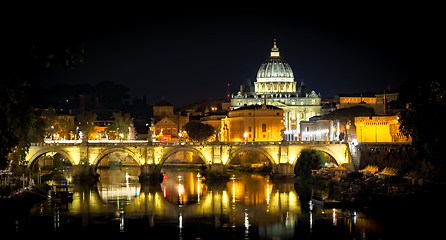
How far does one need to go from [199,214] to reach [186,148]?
21.2 metres

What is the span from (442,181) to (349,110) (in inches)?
1728

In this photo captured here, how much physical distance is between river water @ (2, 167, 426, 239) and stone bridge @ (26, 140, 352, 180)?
12.9 ft

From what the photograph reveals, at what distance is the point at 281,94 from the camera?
14562 centimetres

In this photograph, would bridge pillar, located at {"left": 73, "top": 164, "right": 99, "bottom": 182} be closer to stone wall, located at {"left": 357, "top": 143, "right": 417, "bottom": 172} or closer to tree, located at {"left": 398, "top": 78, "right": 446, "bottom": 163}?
stone wall, located at {"left": 357, "top": 143, "right": 417, "bottom": 172}

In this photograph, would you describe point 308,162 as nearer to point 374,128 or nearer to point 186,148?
point 374,128

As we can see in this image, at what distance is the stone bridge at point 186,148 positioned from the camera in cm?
6481

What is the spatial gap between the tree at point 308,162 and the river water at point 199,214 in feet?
7.69

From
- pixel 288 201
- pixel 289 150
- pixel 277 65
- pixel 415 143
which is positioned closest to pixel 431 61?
pixel 415 143

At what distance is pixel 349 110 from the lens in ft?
291

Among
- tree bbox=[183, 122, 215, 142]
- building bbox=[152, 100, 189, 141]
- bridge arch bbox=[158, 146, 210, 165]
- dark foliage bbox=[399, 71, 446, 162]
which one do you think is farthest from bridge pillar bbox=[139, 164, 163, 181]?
building bbox=[152, 100, 189, 141]

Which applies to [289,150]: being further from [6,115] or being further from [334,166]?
[6,115]

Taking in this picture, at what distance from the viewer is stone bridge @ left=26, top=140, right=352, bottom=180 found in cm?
6481

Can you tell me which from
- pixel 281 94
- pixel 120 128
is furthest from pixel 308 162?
pixel 281 94

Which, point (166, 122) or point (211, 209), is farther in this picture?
point (166, 122)
